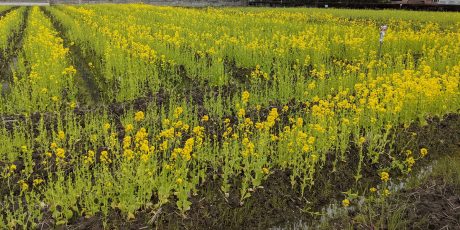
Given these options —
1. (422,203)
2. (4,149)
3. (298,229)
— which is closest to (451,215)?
(422,203)

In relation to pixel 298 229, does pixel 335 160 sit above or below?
above

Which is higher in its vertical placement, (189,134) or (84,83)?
(84,83)

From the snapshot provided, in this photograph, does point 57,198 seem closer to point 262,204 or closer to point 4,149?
point 4,149

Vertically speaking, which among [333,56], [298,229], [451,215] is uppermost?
[333,56]

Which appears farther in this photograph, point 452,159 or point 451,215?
point 452,159

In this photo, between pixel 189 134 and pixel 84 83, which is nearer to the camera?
pixel 189 134

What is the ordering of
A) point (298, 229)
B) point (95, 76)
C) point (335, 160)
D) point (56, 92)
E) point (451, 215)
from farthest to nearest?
point (95, 76), point (56, 92), point (335, 160), point (298, 229), point (451, 215)

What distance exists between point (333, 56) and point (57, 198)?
939 centimetres

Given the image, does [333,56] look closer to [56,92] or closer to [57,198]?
[56,92]

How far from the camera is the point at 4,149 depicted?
5.57 m

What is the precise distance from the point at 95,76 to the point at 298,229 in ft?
23.6

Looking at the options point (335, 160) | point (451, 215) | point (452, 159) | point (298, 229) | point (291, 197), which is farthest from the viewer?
point (452, 159)

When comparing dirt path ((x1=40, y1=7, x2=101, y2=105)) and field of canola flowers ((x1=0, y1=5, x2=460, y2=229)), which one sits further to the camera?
dirt path ((x1=40, y1=7, x2=101, y2=105))

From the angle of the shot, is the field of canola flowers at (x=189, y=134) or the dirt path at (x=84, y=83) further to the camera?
the dirt path at (x=84, y=83)
